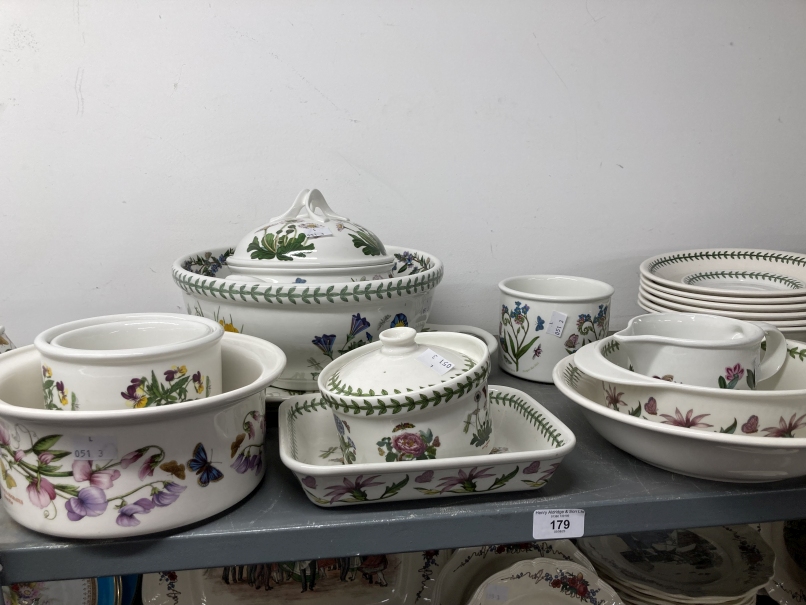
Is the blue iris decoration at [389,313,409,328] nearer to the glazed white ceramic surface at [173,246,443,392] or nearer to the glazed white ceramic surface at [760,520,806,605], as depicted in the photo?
the glazed white ceramic surface at [173,246,443,392]

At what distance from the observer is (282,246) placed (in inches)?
24.9

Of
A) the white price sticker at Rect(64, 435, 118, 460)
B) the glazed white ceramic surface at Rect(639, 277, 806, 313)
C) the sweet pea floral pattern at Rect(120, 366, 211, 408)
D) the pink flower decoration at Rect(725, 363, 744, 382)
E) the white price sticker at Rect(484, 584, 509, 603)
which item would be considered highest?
the glazed white ceramic surface at Rect(639, 277, 806, 313)

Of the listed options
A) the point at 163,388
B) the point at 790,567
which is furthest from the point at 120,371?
the point at 790,567

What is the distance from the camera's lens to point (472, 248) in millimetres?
951

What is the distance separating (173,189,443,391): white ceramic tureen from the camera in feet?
1.90

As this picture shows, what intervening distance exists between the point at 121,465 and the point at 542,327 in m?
0.52

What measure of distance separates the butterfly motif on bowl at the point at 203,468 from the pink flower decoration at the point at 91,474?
55 millimetres

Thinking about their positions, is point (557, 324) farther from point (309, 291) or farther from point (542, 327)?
point (309, 291)

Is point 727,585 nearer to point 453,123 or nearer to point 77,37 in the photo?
point 453,123

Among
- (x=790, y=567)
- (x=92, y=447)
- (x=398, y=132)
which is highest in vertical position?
(x=398, y=132)

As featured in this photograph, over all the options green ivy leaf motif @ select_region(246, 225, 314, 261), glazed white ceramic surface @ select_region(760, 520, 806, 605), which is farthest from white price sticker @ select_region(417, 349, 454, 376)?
glazed white ceramic surface @ select_region(760, 520, 806, 605)

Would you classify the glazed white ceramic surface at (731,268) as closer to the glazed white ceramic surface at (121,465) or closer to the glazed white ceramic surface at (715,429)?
the glazed white ceramic surface at (715,429)

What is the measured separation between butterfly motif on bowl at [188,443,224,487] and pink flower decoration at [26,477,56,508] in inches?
4.1

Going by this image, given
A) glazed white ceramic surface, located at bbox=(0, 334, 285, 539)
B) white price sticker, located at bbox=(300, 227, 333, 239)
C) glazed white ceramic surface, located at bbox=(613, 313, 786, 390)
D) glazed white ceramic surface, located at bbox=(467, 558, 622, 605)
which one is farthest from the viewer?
glazed white ceramic surface, located at bbox=(467, 558, 622, 605)
